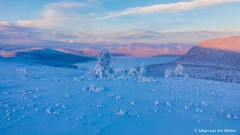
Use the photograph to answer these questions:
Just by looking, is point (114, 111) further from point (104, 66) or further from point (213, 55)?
point (213, 55)

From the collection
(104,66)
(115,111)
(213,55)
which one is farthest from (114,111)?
(213,55)

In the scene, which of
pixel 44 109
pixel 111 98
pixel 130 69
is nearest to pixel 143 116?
pixel 111 98

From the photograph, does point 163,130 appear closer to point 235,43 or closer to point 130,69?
point 130,69

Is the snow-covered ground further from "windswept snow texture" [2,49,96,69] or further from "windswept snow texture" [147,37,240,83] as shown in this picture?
"windswept snow texture" [147,37,240,83]

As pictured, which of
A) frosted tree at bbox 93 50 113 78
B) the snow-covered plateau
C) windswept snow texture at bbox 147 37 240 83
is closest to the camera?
the snow-covered plateau

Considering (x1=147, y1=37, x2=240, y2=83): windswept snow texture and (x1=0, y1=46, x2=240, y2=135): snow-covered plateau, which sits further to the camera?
(x1=147, y1=37, x2=240, y2=83): windswept snow texture

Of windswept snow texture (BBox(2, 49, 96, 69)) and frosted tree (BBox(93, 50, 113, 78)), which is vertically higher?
frosted tree (BBox(93, 50, 113, 78))

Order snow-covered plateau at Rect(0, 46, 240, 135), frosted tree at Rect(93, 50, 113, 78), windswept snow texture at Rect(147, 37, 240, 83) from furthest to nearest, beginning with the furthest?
windswept snow texture at Rect(147, 37, 240, 83), frosted tree at Rect(93, 50, 113, 78), snow-covered plateau at Rect(0, 46, 240, 135)

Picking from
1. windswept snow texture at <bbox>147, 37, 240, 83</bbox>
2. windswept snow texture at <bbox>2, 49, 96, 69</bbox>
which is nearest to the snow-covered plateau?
windswept snow texture at <bbox>2, 49, 96, 69</bbox>

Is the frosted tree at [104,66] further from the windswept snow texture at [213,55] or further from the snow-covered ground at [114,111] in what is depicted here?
the windswept snow texture at [213,55]
